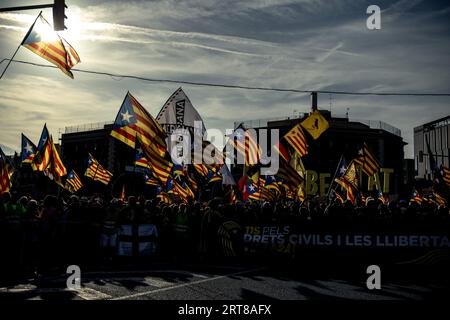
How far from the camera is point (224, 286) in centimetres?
917

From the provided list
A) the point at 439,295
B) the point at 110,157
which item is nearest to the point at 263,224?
the point at 439,295

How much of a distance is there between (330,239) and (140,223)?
4848mm

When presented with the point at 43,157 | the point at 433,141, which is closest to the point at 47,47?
the point at 43,157

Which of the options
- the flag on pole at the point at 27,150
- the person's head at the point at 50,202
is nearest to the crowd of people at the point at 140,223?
the person's head at the point at 50,202

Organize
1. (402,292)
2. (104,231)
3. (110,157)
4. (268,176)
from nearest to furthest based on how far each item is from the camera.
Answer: (402,292), (104,231), (268,176), (110,157)

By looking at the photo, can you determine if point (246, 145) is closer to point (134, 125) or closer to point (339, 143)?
point (134, 125)

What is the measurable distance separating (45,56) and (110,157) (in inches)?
2287

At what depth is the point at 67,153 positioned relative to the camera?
2847 inches

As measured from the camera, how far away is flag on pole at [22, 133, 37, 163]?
24.1 metres

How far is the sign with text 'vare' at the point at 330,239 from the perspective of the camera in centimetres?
1104

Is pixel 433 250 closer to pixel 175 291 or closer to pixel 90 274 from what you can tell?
pixel 175 291

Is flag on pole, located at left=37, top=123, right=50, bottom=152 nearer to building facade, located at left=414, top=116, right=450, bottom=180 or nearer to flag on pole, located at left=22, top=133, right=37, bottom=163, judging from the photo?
flag on pole, located at left=22, top=133, right=37, bottom=163

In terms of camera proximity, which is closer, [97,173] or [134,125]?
[134,125]

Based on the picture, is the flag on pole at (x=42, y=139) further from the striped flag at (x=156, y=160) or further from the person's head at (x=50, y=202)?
the person's head at (x=50, y=202)
